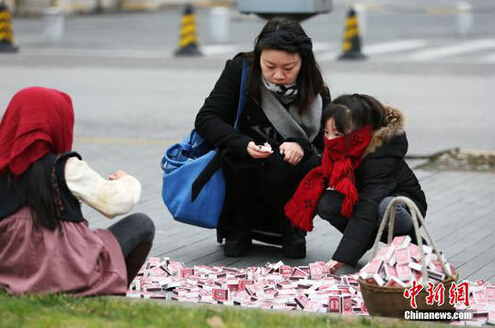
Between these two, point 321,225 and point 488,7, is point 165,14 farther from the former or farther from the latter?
point 321,225

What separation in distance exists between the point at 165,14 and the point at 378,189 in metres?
26.4

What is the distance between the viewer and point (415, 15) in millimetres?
29750

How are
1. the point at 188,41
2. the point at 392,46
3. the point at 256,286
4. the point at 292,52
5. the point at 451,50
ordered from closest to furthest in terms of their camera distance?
the point at 256,286
the point at 292,52
the point at 188,41
the point at 451,50
the point at 392,46

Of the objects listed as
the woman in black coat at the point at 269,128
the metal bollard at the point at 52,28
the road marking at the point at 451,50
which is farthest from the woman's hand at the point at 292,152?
the metal bollard at the point at 52,28

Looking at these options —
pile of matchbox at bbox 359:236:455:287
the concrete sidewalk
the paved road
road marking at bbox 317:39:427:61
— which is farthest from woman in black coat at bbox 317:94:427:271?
road marking at bbox 317:39:427:61

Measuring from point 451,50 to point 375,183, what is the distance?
48.9 ft

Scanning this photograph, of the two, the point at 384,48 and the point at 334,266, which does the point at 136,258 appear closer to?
the point at 334,266

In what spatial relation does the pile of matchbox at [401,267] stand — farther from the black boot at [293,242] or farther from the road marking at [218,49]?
the road marking at [218,49]

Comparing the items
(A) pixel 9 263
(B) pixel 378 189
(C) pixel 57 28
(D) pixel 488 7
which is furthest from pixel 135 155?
(D) pixel 488 7

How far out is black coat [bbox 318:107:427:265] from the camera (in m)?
5.46

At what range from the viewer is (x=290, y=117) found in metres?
6.02

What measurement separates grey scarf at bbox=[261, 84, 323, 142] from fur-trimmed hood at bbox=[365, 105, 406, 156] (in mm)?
560

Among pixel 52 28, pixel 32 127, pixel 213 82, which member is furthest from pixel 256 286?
pixel 52 28

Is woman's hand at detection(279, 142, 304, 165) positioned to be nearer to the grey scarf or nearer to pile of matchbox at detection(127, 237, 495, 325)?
the grey scarf
